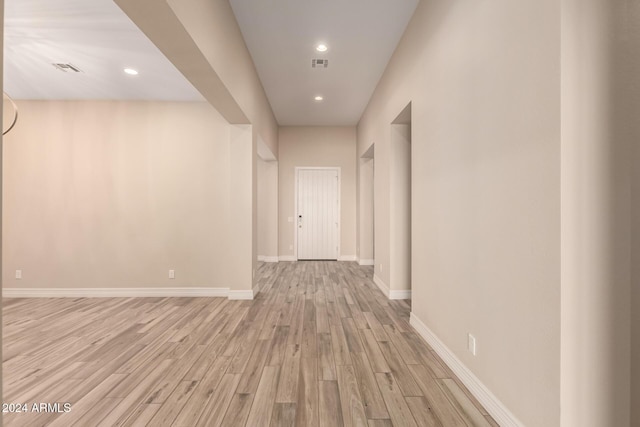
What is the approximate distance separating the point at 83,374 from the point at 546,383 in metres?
2.90

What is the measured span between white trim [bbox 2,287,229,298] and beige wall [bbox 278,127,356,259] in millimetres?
2873

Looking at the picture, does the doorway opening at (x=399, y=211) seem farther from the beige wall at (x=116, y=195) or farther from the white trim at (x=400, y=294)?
the beige wall at (x=116, y=195)

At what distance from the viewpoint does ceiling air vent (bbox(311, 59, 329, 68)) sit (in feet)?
13.3

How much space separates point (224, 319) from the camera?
11.1 ft

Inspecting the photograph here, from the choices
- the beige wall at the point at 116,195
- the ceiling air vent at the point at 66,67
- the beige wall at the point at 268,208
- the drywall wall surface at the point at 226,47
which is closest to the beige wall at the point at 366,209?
the beige wall at the point at 268,208

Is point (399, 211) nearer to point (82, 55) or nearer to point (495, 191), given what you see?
point (495, 191)

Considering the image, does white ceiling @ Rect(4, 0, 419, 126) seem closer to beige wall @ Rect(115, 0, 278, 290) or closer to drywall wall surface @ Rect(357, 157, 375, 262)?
beige wall @ Rect(115, 0, 278, 290)

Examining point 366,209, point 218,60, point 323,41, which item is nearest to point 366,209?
point 366,209

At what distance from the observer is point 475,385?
1.93m

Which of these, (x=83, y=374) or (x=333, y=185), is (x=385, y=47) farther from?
(x=83, y=374)

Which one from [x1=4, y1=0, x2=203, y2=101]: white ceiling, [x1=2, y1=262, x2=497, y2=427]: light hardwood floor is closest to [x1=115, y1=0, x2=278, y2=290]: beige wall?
[x1=4, y1=0, x2=203, y2=101]: white ceiling

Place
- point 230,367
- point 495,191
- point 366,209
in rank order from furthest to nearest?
point 366,209
point 230,367
point 495,191

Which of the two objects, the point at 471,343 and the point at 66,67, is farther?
the point at 66,67

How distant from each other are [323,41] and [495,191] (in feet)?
9.31
